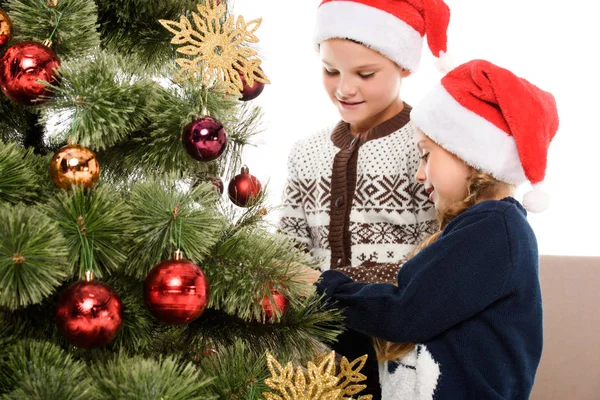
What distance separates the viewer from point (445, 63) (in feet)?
3.93

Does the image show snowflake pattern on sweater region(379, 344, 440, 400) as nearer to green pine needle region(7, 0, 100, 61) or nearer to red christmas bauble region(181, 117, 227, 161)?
red christmas bauble region(181, 117, 227, 161)

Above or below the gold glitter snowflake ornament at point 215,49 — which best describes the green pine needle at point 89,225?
below

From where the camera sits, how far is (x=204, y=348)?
0.87 metres

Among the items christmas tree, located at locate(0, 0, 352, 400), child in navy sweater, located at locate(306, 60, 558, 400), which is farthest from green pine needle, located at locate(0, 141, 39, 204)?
child in navy sweater, located at locate(306, 60, 558, 400)

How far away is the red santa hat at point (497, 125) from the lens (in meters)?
1.05

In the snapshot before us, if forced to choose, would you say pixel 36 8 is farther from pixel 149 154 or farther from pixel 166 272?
pixel 166 272

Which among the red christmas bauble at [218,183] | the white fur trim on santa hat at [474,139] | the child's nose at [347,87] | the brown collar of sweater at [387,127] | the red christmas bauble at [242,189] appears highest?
the child's nose at [347,87]

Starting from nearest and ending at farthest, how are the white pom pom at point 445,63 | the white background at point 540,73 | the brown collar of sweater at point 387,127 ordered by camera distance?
the white pom pom at point 445,63 < the brown collar of sweater at point 387,127 < the white background at point 540,73

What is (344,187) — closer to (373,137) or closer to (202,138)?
(373,137)

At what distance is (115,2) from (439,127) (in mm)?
525

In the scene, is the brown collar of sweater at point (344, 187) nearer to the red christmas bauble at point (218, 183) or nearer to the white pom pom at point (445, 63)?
the white pom pom at point (445, 63)

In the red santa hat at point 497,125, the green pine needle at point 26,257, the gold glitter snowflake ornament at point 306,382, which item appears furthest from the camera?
the red santa hat at point 497,125

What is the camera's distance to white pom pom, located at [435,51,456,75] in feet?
3.92

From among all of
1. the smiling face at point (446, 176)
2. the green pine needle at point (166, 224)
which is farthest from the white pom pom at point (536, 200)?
the green pine needle at point (166, 224)
